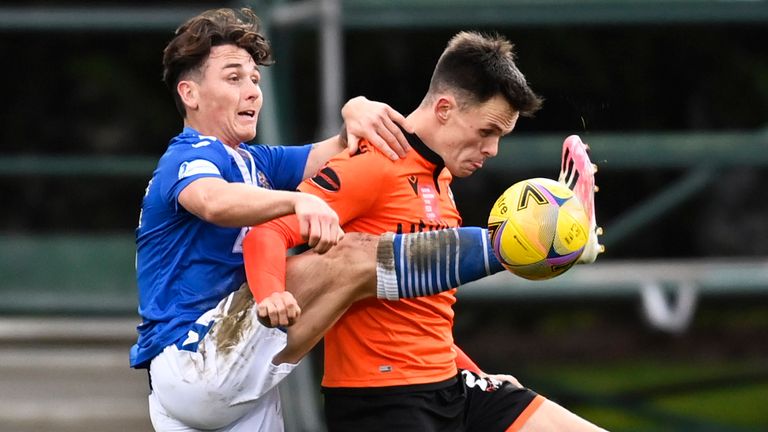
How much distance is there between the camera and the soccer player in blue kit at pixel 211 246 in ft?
10.6

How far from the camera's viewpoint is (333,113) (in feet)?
22.0

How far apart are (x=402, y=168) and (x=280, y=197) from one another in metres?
0.51

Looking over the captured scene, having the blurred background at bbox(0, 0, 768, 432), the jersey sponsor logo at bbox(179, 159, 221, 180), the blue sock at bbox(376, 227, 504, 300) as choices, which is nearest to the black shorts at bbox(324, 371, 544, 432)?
the blue sock at bbox(376, 227, 504, 300)

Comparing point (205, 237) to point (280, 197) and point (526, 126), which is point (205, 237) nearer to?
point (280, 197)

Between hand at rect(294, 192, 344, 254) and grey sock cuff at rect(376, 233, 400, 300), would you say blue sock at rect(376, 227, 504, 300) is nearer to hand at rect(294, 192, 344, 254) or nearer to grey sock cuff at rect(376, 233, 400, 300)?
grey sock cuff at rect(376, 233, 400, 300)

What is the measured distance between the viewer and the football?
3.21 m

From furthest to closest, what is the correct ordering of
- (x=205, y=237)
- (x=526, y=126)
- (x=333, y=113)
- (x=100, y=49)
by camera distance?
(x=100, y=49) → (x=526, y=126) → (x=333, y=113) → (x=205, y=237)

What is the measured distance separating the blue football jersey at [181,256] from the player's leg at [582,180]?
2.56 feet

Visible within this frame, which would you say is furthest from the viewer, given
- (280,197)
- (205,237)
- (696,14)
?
(696,14)

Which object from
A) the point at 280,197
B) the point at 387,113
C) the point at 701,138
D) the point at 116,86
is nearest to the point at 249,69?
the point at 387,113

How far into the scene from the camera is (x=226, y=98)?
3.43m

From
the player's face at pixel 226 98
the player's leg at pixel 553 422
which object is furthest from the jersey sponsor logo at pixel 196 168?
the player's leg at pixel 553 422

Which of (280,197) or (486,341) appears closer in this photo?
(280,197)

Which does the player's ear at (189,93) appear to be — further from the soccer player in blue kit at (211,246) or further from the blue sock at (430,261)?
the blue sock at (430,261)
